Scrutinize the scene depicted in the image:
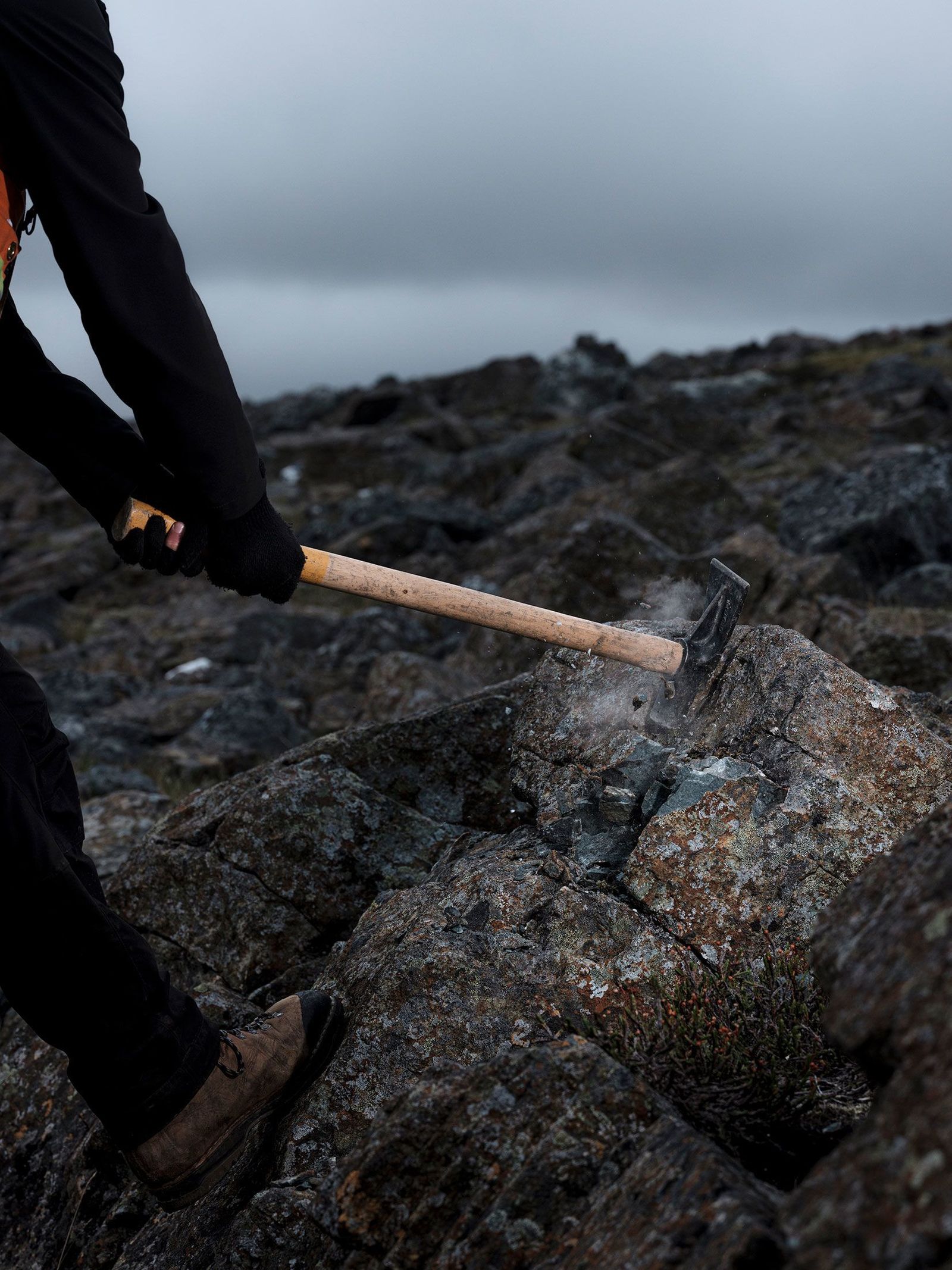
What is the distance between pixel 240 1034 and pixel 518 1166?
1177mm

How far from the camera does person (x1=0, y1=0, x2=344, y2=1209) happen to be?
286cm

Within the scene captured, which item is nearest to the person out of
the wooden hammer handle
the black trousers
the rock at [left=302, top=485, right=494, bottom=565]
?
the black trousers

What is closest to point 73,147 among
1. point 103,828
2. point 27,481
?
point 103,828

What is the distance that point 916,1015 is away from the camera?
1987mm

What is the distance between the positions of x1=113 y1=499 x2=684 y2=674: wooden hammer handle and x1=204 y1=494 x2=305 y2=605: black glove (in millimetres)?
336

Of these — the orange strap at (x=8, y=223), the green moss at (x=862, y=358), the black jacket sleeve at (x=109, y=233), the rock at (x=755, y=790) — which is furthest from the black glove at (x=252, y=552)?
the green moss at (x=862, y=358)

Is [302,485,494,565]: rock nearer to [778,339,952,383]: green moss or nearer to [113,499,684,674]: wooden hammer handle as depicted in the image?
[113,499,684,674]: wooden hammer handle

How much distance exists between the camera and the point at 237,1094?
128 inches

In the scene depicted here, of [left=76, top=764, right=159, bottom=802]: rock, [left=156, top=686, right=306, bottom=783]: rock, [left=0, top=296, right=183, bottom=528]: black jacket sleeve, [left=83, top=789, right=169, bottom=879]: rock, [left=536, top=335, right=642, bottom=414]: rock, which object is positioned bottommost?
[left=76, top=764, right=159, bottom=802]: rock

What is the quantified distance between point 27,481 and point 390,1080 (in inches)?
1714

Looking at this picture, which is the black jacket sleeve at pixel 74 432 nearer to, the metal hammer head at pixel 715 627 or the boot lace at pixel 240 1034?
the boot lace at pixel 240 1034

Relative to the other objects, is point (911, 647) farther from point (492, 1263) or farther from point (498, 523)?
point (498, 523)

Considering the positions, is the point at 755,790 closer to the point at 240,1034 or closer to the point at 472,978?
the point at 472,978

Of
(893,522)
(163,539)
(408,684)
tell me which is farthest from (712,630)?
(893,522)
